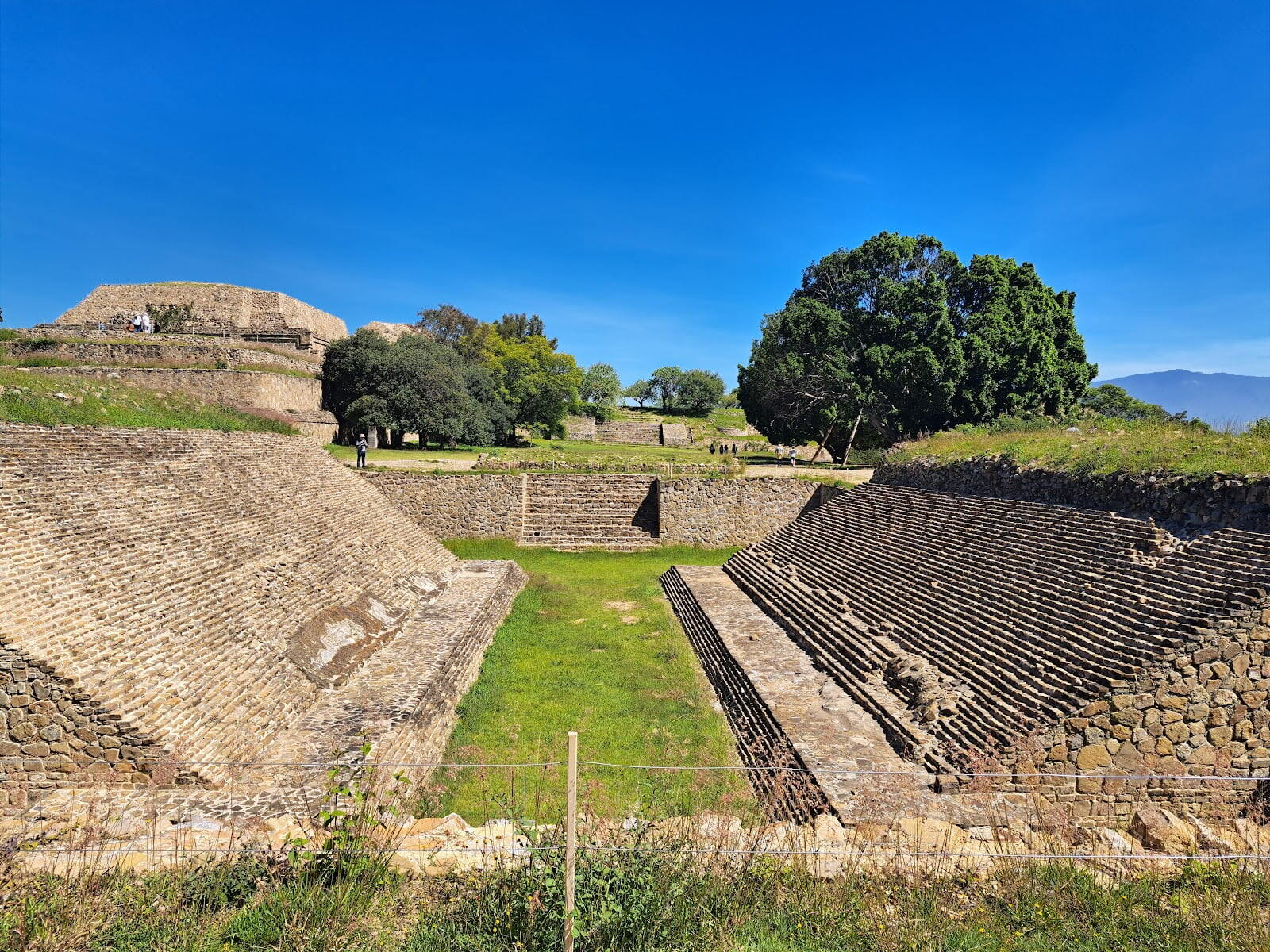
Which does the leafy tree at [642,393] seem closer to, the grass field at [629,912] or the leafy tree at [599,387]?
the leafy tree at [599,387]

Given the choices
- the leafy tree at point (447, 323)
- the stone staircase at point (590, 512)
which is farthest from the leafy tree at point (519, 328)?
the stone staircase at point (590, 512)

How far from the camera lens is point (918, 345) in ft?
86.3

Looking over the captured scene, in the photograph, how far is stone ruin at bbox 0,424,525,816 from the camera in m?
5.55

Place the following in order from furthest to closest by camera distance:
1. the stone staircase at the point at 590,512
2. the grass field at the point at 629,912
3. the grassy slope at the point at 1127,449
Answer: the stone staircase at the point at 590,512 → the grassy slope at the point at 1127,449 → the grass field at the point at 629,912

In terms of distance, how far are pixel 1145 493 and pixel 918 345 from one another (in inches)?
758

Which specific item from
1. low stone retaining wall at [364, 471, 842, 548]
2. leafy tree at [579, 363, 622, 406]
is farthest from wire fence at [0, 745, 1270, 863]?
leafy tree at [579, 363, 622, 406]

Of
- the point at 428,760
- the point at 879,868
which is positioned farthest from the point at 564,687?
the point at 879,868

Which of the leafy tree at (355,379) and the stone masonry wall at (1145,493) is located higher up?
the leafy tree at (355,379)

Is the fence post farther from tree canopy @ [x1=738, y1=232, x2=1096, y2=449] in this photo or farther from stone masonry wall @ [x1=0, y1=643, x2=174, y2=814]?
tree canopy @ [x1=738, y1=232, x2=1096, y2=449]

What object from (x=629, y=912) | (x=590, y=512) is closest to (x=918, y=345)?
(x=590, y=512)

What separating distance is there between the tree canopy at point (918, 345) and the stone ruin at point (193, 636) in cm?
2069

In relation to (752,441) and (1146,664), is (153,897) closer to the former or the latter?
(1146,664)

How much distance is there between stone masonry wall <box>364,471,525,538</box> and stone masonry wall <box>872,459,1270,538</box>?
13.6 meters

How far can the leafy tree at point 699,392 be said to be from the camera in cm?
6981
